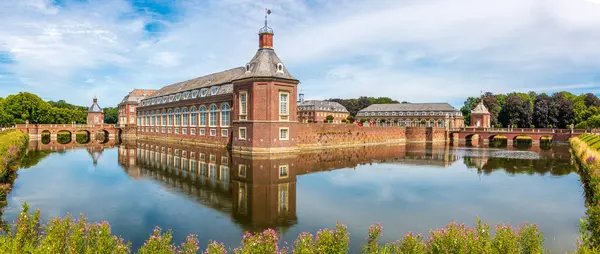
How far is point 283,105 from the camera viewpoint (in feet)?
117

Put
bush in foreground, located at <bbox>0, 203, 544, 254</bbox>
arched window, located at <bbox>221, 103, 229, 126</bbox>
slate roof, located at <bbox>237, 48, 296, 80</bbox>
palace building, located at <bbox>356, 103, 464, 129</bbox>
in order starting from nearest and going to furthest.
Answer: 1. bush in foreground, located at <bbox>0, 203, 544, 254</bbox>
2. slate roof, located at <bbox>237, 48, 296, 80</bbox>
3. arched window, located at <bbox>221, 103, 229, 126</bbox>
4. palace building, located at <bbox>356, 103, 464, 129</bbox>

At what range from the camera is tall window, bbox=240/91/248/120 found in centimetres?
3541

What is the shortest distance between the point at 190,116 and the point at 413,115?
58590mm

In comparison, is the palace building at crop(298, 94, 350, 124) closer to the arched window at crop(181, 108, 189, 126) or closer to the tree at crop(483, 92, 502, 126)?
the tree at crop(483, 92, 502, 126)

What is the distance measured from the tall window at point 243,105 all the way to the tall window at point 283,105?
321 centimetres

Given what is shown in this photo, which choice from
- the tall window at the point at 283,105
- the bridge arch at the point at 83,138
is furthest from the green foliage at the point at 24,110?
the tall window at the point at 283,105

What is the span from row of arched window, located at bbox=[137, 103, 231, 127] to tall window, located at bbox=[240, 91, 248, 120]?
15.6ft

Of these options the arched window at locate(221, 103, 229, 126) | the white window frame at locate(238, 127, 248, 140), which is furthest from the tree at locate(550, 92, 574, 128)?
the white window frame at locate(238, 127, 248, 140)

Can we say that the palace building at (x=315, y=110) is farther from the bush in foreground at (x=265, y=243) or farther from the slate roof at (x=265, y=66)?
the bush in foreground at (x=265, y=243)

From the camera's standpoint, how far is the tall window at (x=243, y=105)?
35.4 metres

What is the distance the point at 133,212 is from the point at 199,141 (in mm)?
32963

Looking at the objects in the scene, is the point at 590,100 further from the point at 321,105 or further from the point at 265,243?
the point at 265,243

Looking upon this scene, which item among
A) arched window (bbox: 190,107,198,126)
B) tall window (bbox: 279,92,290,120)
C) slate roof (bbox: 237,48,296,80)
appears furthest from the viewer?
arched window (bbox: 190,107,198,126)

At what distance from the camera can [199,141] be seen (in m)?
46.0
